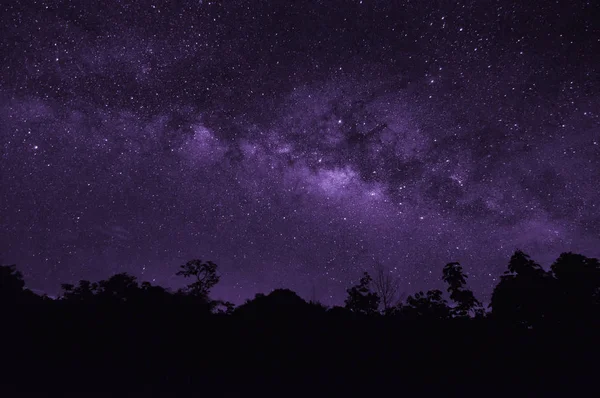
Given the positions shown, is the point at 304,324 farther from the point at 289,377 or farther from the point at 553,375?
the point at 553,375

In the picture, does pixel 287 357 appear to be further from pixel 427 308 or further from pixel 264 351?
pixel 427 308

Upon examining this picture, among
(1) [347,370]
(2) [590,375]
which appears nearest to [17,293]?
(1) [347,370]

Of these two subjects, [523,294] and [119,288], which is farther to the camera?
[523,294]

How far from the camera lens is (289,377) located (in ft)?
72.1

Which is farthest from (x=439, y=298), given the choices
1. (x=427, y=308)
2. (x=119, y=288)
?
(x=119, y=288)

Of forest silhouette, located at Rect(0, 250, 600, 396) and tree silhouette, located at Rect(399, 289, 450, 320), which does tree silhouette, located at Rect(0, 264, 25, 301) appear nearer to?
forest silhouette, located at Rect(0, 250, 600, 396)

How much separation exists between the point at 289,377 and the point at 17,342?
49.1ft

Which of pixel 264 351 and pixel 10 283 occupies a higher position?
pixel 10 283

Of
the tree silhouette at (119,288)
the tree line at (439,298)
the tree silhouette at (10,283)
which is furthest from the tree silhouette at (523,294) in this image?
the tree silhouette at (10,283)

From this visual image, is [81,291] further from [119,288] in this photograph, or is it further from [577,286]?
[577,286]

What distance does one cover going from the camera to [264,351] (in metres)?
22.2

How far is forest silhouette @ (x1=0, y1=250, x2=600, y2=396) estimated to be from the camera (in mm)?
21266

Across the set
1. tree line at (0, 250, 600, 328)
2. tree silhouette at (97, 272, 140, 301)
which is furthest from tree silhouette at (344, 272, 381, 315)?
tree silhouette at (97, 272, 140, 301)

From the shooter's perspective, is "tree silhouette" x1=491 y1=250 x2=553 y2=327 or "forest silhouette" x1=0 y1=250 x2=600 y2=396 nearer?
"forest silhouette" x1=0 y1=250 x2=600 y2=396
